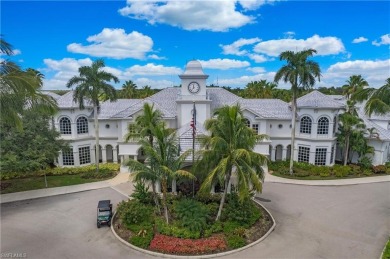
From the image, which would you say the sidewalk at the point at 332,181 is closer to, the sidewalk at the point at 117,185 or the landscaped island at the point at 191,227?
the sidewalk at the point at 117,185

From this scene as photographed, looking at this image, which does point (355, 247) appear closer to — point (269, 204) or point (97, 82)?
point (269, 204)

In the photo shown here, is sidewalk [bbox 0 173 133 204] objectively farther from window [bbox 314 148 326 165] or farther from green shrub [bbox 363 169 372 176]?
green shrub [bbox 363 169 372 176]

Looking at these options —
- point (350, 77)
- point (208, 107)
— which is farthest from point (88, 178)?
point (350, 77)

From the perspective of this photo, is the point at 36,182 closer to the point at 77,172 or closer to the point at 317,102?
the point at 77,172

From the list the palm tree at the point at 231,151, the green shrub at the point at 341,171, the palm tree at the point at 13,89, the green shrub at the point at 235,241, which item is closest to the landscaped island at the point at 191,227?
the green shrub at the point at 235,241

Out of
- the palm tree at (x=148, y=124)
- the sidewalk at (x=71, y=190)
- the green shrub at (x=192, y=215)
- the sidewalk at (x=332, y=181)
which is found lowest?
the sidewalk at (x=71, y=190)

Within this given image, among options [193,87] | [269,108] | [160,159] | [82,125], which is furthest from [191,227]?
[269,108]
